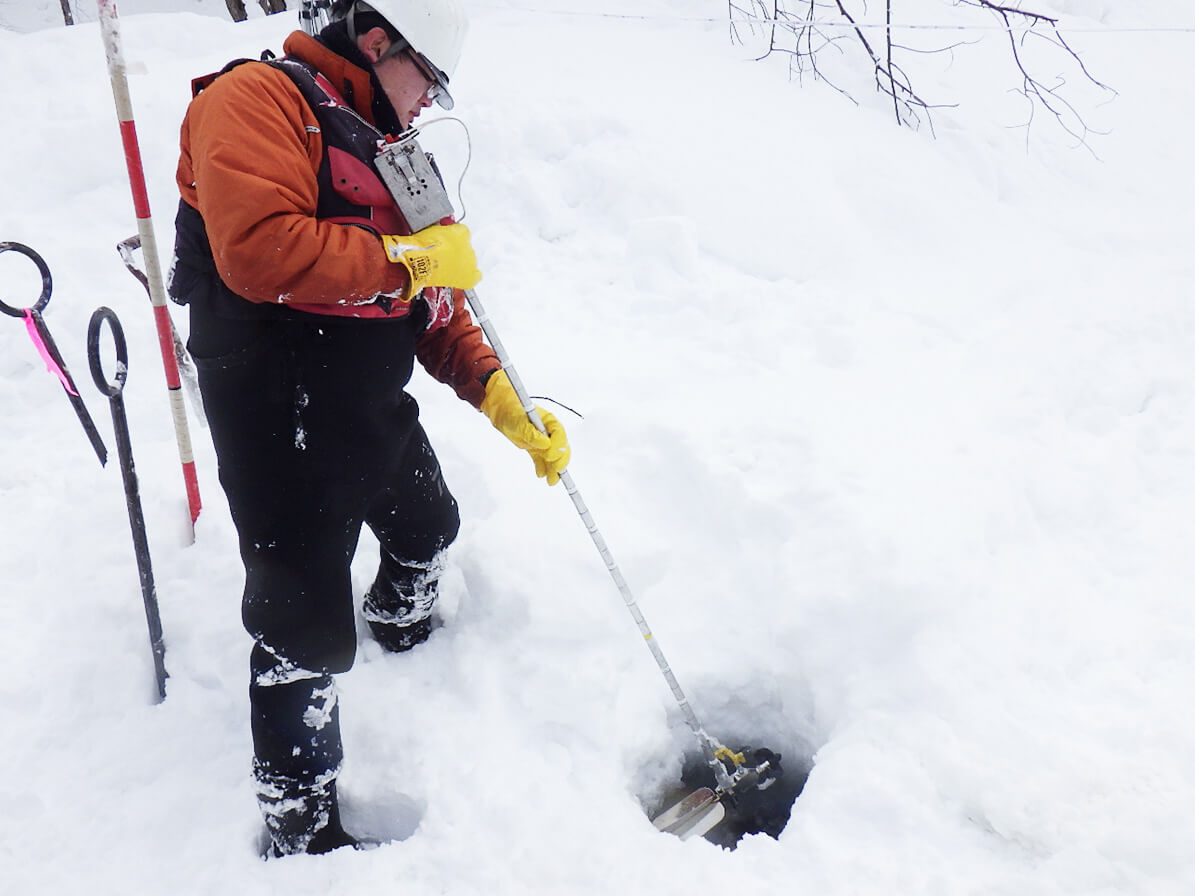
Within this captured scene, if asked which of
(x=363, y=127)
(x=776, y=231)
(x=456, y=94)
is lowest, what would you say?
(x=776, y=231)

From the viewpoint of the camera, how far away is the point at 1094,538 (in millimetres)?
3178

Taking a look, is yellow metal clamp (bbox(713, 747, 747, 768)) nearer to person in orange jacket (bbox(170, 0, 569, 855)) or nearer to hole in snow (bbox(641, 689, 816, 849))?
hole in snow (bbox(641, 689, 816, 849))

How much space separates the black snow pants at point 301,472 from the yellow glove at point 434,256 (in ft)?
0.68

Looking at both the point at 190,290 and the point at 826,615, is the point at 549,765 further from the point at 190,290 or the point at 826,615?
the point at 190,290

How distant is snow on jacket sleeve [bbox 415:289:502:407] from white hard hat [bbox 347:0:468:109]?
0.79 metres

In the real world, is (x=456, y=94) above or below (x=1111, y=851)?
above

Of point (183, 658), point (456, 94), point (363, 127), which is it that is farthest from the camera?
point (456, 94)

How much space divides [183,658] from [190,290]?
1528mm

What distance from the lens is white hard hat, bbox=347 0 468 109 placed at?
1.84 m

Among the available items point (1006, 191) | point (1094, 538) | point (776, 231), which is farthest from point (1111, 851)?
point (1006, 191)

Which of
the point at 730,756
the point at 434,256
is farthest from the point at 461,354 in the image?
the point at 730,756

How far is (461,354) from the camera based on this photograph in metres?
2.57

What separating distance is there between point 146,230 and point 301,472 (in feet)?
4.63

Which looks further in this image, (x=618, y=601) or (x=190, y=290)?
(x=618, y=601)
